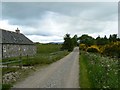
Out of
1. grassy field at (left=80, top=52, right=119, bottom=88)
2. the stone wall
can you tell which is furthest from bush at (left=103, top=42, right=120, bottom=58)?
the stone wall

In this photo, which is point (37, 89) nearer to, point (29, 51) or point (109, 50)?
point (109, 50)

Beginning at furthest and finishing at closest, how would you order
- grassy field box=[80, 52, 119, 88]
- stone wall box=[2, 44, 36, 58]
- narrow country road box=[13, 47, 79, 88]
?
stone wall box=[2, 44, 36, 58] → narrow country road box=[13, 47, 79, 88] → grassy field box=[80, 52, 119, 88]

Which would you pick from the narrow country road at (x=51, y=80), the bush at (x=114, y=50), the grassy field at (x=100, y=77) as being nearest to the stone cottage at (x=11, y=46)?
the bush at (x=114, y=50)

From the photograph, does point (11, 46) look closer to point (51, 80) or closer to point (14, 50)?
point (14, 50)

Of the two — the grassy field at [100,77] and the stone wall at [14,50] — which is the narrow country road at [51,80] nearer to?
the grassy field at [100,77]

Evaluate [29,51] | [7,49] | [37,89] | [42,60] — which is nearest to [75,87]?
[37,89]

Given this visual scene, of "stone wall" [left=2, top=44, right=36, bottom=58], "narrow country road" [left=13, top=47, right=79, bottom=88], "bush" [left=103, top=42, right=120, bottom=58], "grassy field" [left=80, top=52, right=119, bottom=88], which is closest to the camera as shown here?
"grassy field" [left=80, top=52, right=119, bottom=88]

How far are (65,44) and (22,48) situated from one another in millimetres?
31598

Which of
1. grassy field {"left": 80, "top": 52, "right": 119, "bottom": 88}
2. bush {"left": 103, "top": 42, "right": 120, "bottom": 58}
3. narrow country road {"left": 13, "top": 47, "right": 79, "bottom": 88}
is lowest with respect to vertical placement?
narrow country road {"left": 13, "top": 47, "right": 79, "bottom": 88}

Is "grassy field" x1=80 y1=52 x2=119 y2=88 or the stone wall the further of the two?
the stone wall

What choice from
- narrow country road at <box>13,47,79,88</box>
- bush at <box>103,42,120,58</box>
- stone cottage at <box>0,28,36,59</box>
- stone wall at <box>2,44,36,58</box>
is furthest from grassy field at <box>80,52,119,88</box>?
stone cottage at <box>0,28,36,59</box>

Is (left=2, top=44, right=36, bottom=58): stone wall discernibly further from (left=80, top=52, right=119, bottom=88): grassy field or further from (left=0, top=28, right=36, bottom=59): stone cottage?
(left=80, top=52, right=119, bottom=88): grassy field

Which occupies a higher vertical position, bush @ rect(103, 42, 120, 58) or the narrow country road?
bush @ rect(103, 42, 120, 58)

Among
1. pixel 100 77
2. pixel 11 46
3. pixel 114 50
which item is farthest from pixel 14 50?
pixel 100 77
